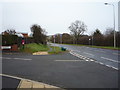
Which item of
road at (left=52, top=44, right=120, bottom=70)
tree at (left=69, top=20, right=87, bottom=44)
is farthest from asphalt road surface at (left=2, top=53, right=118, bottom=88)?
tree at (left=69, top=20, right=87, bottom=44)

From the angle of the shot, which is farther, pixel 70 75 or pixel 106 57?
pixel 106 57

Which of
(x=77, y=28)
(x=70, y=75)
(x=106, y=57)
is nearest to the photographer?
(x=70, y=75)

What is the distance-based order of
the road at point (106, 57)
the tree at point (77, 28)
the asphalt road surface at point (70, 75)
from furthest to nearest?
the tree at point (77, 28)
the road at point (106, 57)
the asphalt road surface at point (70, 75)

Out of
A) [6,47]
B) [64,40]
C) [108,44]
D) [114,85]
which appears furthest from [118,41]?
[64,40]

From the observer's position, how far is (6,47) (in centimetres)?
1759

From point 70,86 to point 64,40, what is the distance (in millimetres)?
79924

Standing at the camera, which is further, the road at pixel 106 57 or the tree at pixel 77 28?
the tree at pixel 77 28

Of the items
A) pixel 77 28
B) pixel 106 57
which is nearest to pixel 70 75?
pixel 106 57

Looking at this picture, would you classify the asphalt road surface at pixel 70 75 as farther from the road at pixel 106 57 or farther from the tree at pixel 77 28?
the tree at pixel 77 28

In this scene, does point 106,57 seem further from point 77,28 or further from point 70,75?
point 77,28

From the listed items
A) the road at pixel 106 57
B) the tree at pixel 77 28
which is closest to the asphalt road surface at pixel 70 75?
the road at pixel 106 57

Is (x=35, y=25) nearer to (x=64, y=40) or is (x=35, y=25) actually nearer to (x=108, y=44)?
(x=108, y=44)

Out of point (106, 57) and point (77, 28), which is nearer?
point (106, 57)

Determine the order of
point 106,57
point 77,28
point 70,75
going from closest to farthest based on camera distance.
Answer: point 70,75 → point 106,57 → point 77,28
